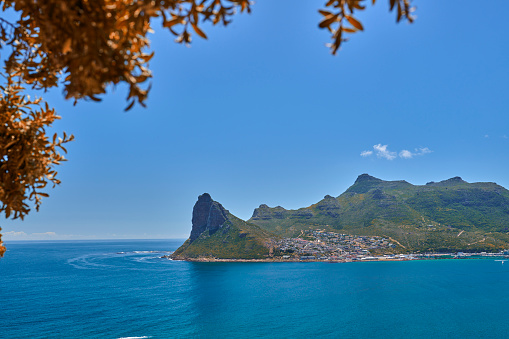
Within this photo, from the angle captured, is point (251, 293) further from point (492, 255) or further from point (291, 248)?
point (492, 255)

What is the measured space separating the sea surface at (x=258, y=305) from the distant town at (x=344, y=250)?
34.6m

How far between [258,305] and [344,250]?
309 ft

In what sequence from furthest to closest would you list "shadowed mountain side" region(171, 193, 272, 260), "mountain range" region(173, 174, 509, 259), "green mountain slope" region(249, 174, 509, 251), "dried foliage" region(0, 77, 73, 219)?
"green mountain slope" region(249, 174, 509, 251), "mountain range" region(173, 174, 509, 259), "shadowed mountain side" region(171, 193, 272, 260), "dried foliage" region(0, 77, 73, 219)

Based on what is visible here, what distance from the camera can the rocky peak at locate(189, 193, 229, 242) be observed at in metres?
164

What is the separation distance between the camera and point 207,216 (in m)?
172

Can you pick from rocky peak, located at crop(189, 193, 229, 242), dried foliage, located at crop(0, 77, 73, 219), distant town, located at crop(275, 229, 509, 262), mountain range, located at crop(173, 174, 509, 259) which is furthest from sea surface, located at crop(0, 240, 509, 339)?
rocky peak, located at crop(189, 193, 229, 242)

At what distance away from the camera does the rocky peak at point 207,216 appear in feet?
538

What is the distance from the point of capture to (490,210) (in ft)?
587

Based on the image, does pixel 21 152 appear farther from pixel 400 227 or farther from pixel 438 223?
pixel 438 223

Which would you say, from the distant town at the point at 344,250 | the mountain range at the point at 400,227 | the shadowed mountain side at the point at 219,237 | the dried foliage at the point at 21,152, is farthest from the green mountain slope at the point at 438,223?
the dried foliage at the point at 21,152

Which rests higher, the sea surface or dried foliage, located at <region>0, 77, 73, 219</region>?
dried foliage, located at <region>0, 77, 73, 219</region>

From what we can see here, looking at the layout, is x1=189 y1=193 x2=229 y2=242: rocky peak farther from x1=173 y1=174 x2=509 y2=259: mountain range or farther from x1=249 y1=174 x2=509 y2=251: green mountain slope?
x1=249 y1=174 x2=509 y2=251: green mountain slope

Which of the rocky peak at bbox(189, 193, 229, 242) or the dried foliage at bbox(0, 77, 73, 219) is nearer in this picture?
the dried foliage at bbox(0, 77, 73, 219)

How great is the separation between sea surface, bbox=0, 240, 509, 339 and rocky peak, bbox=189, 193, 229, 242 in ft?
232
